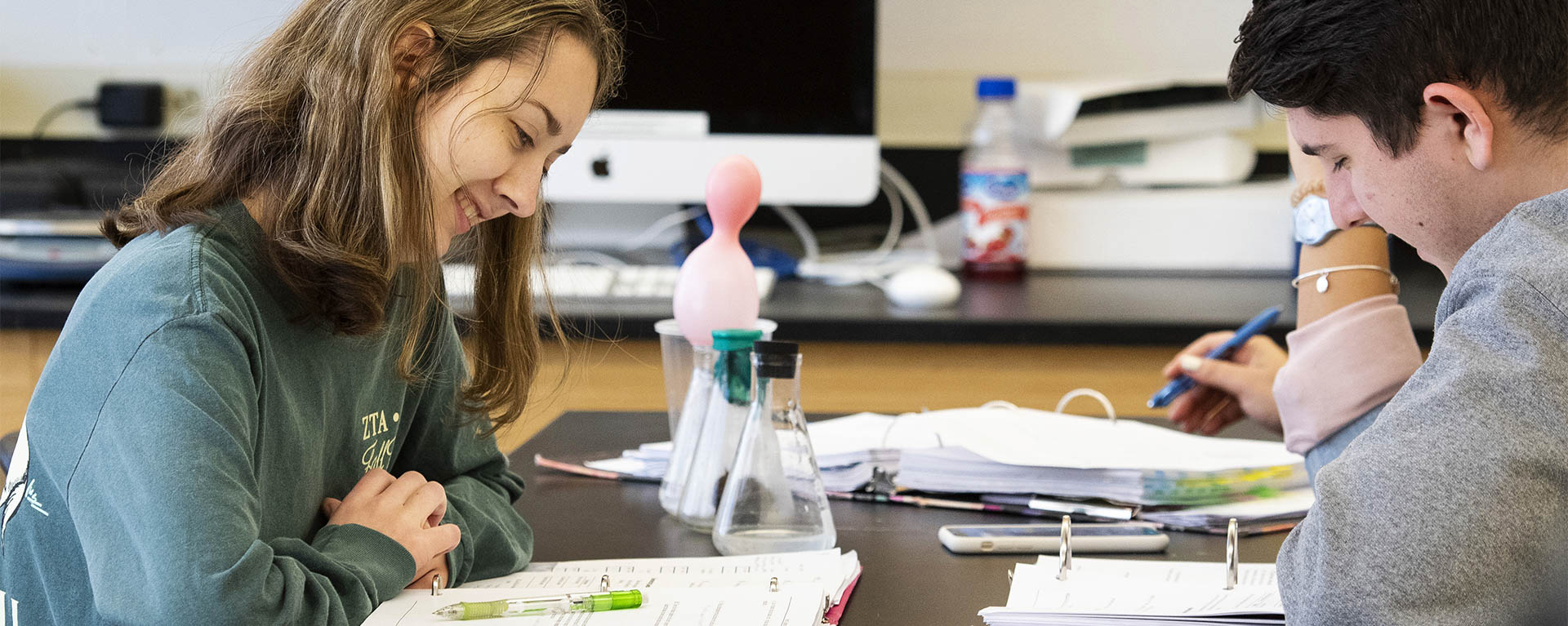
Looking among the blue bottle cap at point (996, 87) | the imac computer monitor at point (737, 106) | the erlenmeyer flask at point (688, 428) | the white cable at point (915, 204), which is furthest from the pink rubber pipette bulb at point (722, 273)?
A: the white cable at point (915, 204)

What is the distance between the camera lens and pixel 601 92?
0.93 m

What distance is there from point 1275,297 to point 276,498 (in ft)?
4.71

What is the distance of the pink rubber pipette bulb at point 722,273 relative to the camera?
3.23 ft

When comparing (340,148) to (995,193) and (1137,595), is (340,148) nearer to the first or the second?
(1137,595)

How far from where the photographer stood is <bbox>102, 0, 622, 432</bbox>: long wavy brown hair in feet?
2.50

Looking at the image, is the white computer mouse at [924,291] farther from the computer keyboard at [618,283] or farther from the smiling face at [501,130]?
the smiling face at [501,130]

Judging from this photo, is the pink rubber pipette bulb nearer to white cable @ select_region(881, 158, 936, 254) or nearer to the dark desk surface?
the dark desk surface

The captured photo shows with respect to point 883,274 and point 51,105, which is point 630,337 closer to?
point 883,274

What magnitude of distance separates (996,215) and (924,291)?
366 mm

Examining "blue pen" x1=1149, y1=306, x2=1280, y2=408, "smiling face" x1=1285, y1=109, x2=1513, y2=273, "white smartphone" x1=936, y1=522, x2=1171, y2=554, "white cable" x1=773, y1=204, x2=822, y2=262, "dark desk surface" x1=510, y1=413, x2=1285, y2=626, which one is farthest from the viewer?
"white cable" x1=773, y1=204, x2=822, y2=262

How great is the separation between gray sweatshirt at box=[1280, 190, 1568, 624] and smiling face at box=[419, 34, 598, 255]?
52 centimetres

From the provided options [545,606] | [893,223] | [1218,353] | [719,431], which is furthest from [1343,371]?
[893,223]

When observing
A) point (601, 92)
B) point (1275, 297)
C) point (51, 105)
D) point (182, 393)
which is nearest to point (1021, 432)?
point (601, 92)

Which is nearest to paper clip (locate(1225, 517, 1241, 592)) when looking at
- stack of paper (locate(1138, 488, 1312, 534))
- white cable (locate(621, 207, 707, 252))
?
stack of paper (locate(1138, 488, 1312, 534))
